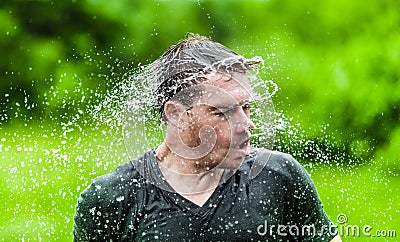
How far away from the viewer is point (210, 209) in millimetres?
1366

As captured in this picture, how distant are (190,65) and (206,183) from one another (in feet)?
0.74

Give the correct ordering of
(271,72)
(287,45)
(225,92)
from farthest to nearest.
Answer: (287,45)
(271,72)
(225,92)

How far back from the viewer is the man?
1.36 m

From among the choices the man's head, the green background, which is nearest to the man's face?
the man's head

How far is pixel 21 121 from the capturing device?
4305 millimetres

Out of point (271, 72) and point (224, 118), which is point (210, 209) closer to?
point (224, 118)

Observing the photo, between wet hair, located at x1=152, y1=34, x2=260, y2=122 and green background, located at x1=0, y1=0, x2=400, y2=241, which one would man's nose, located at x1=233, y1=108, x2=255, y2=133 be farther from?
green background, located at x1=0, y1=0, x2=400, y2=241

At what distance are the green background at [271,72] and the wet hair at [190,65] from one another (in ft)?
6.83

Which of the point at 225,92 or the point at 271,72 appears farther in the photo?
the point at 271,72

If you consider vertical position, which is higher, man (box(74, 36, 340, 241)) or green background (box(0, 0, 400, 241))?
green background (box(0, 0, 400, 241))

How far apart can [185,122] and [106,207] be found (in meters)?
0.22

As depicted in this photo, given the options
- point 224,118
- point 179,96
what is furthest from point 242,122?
point 179,96

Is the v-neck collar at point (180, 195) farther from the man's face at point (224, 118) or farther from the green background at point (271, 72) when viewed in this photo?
the green background at point (271, 72)

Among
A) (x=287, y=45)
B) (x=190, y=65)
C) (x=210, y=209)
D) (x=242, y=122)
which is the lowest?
(x=210, y=209)
